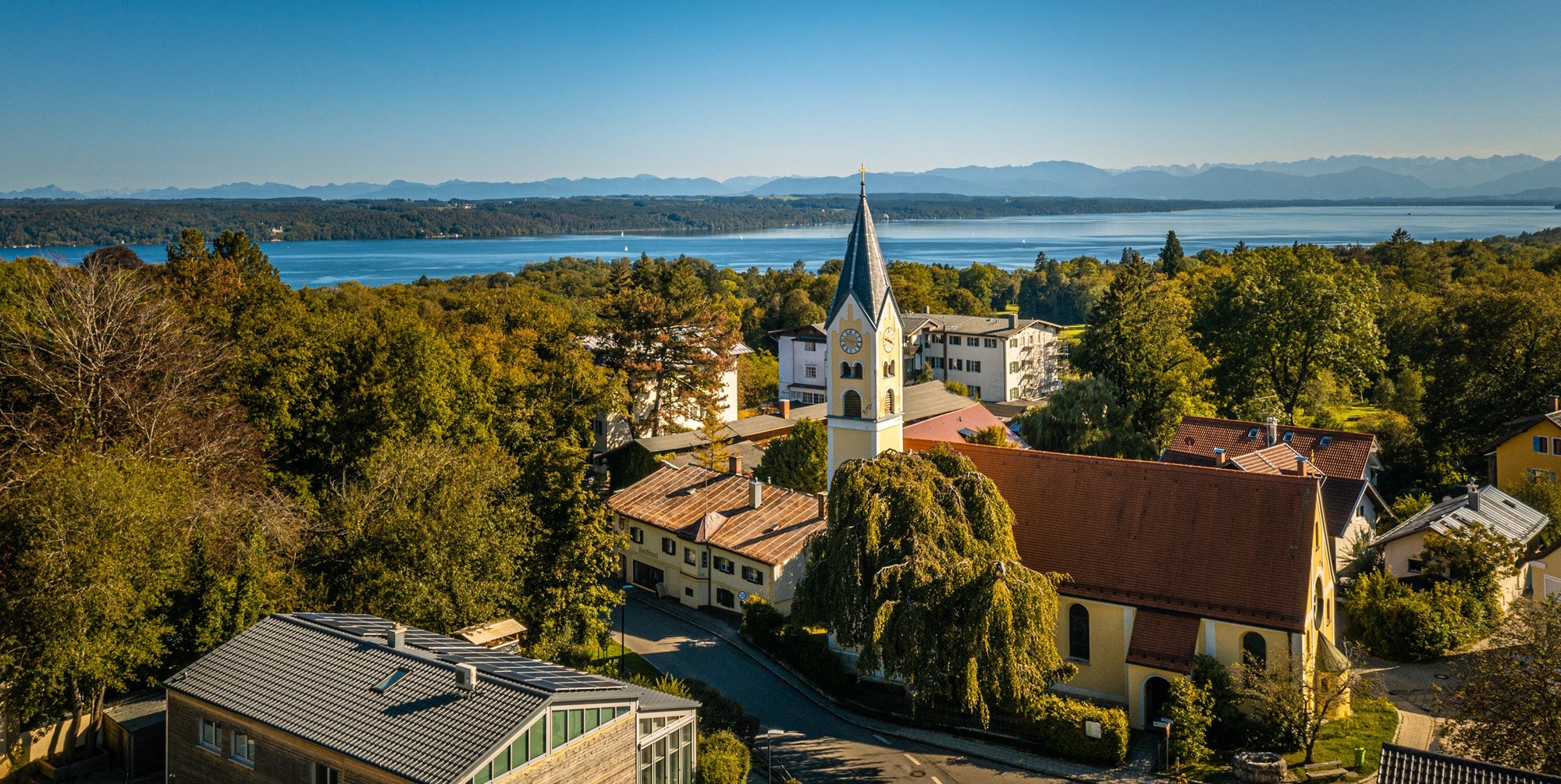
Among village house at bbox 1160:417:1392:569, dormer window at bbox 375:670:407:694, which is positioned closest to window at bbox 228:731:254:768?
dormer window at bbox 375:670:407:694

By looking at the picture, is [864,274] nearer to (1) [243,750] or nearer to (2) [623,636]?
(2) [623,636]

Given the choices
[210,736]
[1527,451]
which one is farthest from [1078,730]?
[1527,451]

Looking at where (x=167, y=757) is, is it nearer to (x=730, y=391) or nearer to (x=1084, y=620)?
(x=1084, y=620)

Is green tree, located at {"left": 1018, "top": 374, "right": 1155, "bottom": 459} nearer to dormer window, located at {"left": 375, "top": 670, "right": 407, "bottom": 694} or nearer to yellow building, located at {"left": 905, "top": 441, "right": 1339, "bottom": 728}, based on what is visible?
yellow building, located at {"left": 905, "top": 441, "right": 1339, "bottom": 728}

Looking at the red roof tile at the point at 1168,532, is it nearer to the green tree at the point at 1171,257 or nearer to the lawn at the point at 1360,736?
the lawn at the point at 1360,736

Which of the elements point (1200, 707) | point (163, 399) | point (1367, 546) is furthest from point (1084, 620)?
point (163, 399)

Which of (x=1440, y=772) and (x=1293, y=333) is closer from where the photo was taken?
(x=1440, y=772)

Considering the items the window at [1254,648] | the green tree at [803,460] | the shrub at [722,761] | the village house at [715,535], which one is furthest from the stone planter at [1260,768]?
the green tree at [803,460]
